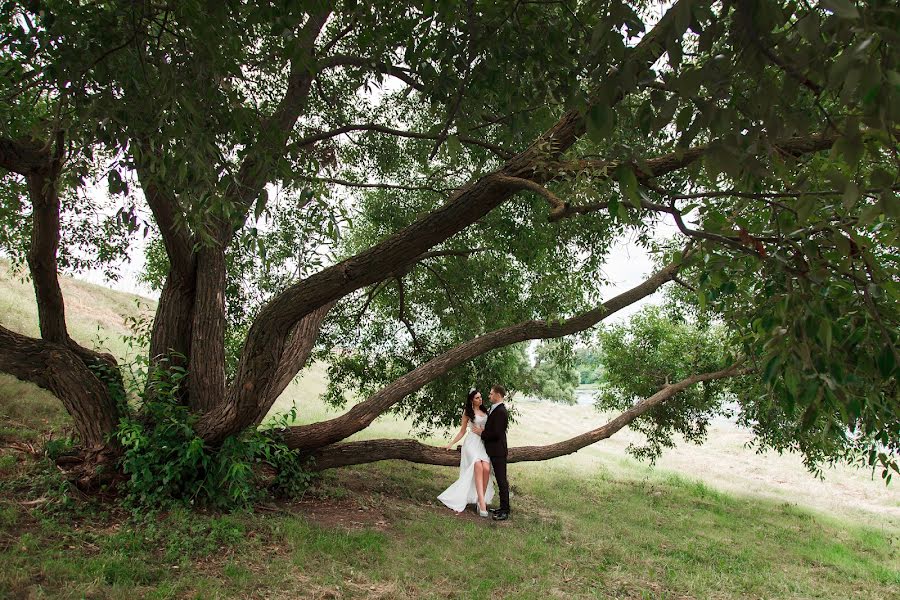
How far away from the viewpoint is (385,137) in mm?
9383

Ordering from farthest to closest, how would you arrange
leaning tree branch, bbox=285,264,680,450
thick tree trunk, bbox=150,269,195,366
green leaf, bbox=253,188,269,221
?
leaning tree branch, bbox=285,264,680,450 → thick tree trunk, bbox=150,269,195,366 → green leaf, bbox=253,188,269,221

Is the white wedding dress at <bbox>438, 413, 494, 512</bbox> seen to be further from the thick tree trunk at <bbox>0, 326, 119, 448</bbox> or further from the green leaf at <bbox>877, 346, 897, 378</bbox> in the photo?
the green leaf at <bbox>877, 346, 897, 378</bbox>

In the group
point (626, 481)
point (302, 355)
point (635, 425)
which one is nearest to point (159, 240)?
point (302, 355)

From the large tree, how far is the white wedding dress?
73cm

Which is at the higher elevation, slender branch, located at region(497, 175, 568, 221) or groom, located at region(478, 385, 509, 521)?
slender branch, located at region(497, 175, 568, 221)

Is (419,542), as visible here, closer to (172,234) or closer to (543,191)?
(543,191)

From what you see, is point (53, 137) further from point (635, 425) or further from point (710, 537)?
point (635, 425)

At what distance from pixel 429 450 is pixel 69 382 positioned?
494cm

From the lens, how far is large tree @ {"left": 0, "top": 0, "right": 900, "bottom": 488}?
199 centimetres

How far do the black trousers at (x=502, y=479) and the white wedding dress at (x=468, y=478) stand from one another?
5.2 inches

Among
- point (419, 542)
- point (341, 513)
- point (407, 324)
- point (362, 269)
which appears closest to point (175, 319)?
point (362, 269)

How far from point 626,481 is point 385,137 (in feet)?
32.0

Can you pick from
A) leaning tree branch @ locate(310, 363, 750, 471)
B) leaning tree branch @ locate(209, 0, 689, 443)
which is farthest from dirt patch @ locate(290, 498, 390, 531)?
leaning tree branch @ locate(209, 0, 689, 443)

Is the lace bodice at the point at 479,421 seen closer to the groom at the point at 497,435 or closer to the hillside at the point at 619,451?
the groom at the point at 497,435
